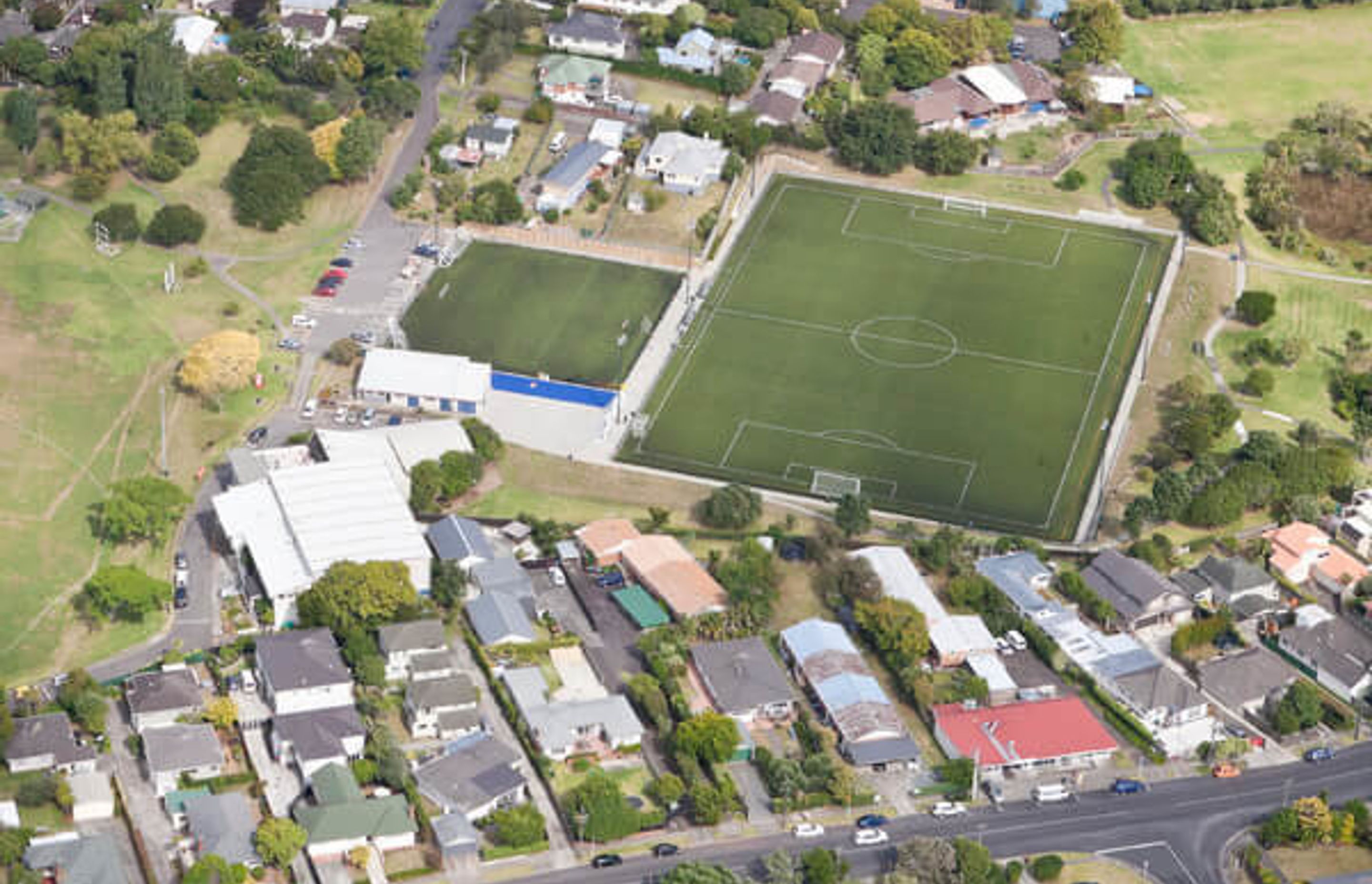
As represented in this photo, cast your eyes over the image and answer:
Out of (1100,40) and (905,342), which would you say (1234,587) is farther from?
(1100,40)

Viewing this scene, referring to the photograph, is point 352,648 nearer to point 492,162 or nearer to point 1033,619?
point 1033,619

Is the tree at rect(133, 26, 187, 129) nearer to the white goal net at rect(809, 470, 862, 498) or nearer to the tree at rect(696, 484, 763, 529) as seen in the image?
the tree at rect(696, 484, 763, 529)

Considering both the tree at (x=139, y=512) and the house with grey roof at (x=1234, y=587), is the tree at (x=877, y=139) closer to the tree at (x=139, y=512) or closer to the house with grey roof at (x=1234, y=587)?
the house with grey roof at (x=1234, y=587)

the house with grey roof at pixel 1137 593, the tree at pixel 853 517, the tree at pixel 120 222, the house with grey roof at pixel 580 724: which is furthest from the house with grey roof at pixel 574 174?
the house with grey roof at pixel 580 724

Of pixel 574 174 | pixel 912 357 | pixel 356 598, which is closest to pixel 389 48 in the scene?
pixel 574 174

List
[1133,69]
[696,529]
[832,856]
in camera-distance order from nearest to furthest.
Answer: [832,856] → [696,529] → [1133,69]

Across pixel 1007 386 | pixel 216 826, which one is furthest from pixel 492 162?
pixel 216 826
